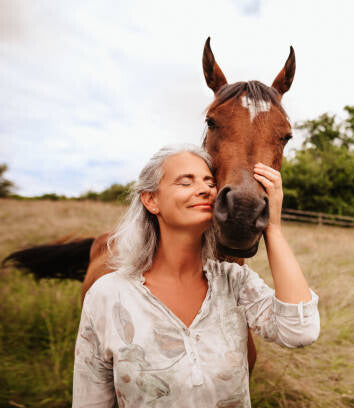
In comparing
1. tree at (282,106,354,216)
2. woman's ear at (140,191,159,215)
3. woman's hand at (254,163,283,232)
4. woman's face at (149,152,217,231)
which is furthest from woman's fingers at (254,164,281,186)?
tree at (282,106,354,216)

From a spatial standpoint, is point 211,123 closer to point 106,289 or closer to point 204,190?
point 204,190

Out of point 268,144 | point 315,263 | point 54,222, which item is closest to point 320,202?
point 315,263

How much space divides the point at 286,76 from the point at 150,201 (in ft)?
5.58

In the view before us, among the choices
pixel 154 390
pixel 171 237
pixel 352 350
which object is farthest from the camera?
pixel 352 350

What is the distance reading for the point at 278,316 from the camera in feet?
4.04

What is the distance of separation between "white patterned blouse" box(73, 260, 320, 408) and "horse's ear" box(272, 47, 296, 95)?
176 centimetres

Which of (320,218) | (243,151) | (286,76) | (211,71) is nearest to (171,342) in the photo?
(243,151)

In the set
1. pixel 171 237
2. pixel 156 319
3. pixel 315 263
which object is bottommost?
pixel 315 263

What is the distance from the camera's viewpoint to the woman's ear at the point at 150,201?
1.61 m

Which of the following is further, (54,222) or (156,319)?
(54,222)

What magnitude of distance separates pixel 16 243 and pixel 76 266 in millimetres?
2901

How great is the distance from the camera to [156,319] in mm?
1281

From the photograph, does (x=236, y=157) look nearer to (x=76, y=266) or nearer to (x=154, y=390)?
(x=154, y=390)

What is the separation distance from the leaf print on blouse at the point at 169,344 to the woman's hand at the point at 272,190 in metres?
0.65
